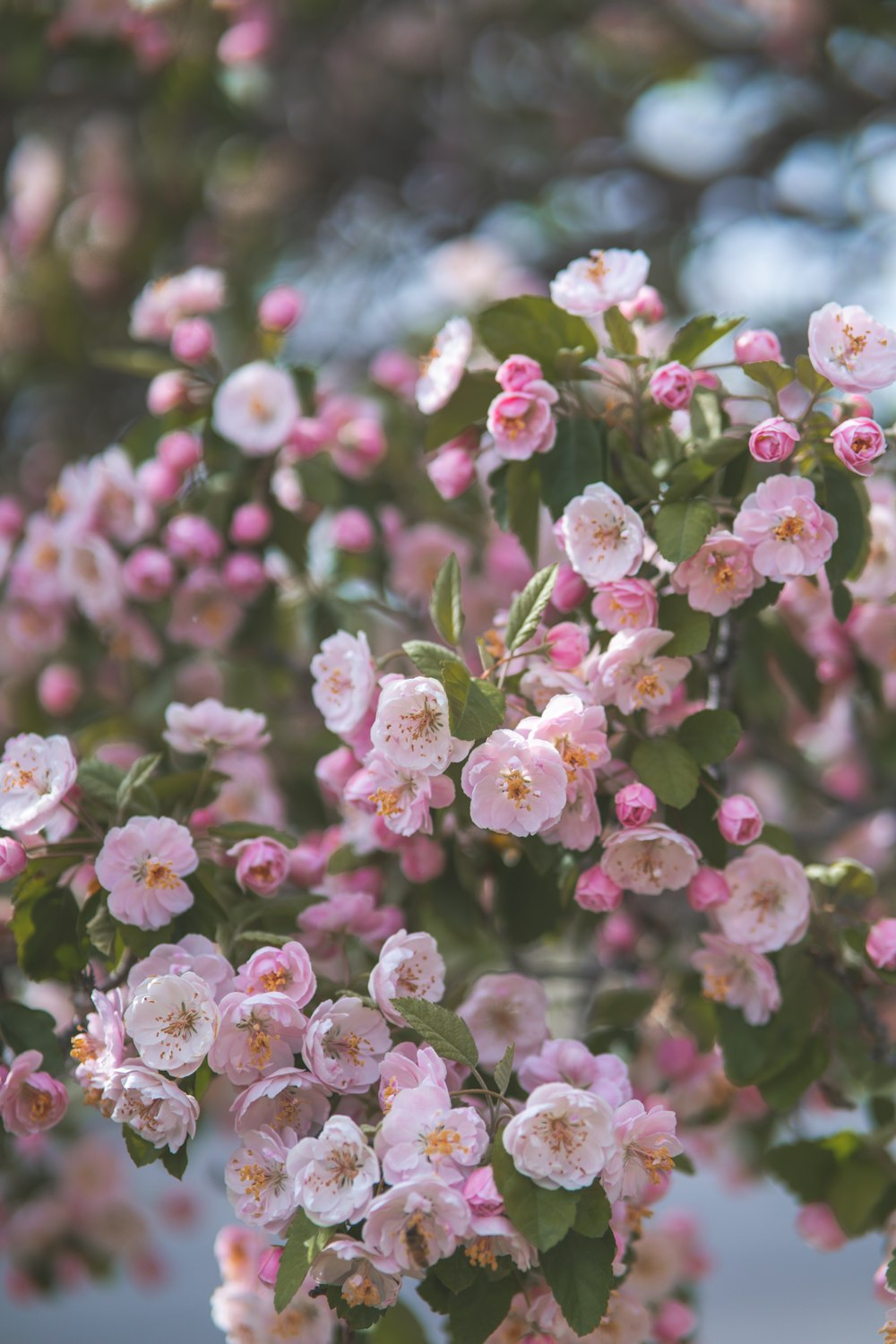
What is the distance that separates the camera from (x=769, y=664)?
1949 mm

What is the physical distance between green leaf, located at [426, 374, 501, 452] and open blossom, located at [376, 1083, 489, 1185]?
763 millimetres

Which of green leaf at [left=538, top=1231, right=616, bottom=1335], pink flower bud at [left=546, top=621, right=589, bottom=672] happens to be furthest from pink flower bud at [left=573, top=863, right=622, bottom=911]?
green leaf at [left=538, top=1231, right=616, bottom=1335]

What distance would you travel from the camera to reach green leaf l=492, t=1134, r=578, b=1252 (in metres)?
1.08

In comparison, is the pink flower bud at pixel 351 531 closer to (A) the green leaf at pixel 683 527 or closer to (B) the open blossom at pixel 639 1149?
(A) the green leaf at pixel 683 527

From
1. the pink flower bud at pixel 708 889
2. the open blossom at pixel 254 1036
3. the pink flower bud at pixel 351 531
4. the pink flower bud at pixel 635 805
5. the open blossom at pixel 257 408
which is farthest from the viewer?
the pink flower bud at pixel 351 531

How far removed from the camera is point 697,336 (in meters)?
1.39

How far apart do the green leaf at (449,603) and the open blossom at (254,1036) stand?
41 cm

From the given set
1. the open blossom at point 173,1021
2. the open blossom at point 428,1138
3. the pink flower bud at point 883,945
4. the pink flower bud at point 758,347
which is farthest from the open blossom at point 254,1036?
the pink flower bud at point 758,347

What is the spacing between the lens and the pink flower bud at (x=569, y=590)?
141 cm

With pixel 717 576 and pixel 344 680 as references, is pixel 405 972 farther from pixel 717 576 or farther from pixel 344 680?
pixel 717 576

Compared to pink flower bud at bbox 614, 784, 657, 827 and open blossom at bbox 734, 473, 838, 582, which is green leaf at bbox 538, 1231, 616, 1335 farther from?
open blossom at bbox 734, 473, 838, 582

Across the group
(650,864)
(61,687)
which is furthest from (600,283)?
(61,687)

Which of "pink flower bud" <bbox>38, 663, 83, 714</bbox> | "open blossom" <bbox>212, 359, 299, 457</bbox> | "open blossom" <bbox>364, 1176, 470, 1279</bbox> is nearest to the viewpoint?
"open blossom" <bbox>364, 1176, 470, 1279</bbox>

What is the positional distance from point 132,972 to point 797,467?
2.84ft
